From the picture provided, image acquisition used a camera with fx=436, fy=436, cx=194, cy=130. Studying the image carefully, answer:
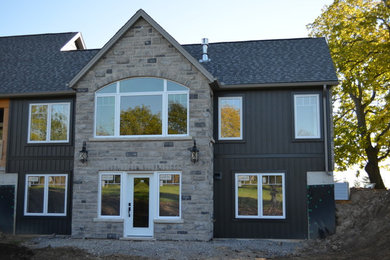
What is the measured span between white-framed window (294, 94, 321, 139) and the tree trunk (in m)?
8.79

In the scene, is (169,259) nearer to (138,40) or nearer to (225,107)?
(225,107)

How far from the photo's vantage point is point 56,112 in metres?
16.6

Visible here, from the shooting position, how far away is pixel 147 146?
1459 cm

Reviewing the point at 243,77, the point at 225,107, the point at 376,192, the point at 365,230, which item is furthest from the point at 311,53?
the point at 365,230

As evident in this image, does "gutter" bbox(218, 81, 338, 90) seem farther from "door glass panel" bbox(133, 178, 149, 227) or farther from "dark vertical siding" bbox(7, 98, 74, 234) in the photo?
"dark vertical siding" bbox(7, 98, 74, 234)

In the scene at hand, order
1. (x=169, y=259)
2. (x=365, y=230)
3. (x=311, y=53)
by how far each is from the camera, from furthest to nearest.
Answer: (x=311, y=53) → (x=365, y=230) → (x=169, y=259)

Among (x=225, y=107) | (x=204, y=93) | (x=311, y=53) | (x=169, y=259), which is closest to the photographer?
(x=169, y=259)

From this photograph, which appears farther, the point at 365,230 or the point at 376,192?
the point at 376,192

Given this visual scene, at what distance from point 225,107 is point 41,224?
799 centimetres

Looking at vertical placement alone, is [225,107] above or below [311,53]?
below

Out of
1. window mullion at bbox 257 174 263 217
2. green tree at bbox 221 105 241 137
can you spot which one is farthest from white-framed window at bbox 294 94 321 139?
green tree at bbox 221 105 241 137

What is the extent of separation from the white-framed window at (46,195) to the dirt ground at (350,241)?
3.87 feet

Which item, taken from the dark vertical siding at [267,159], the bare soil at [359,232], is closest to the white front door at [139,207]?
the dark vertical siding at [267,159]

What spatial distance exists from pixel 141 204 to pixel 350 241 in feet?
22.1
